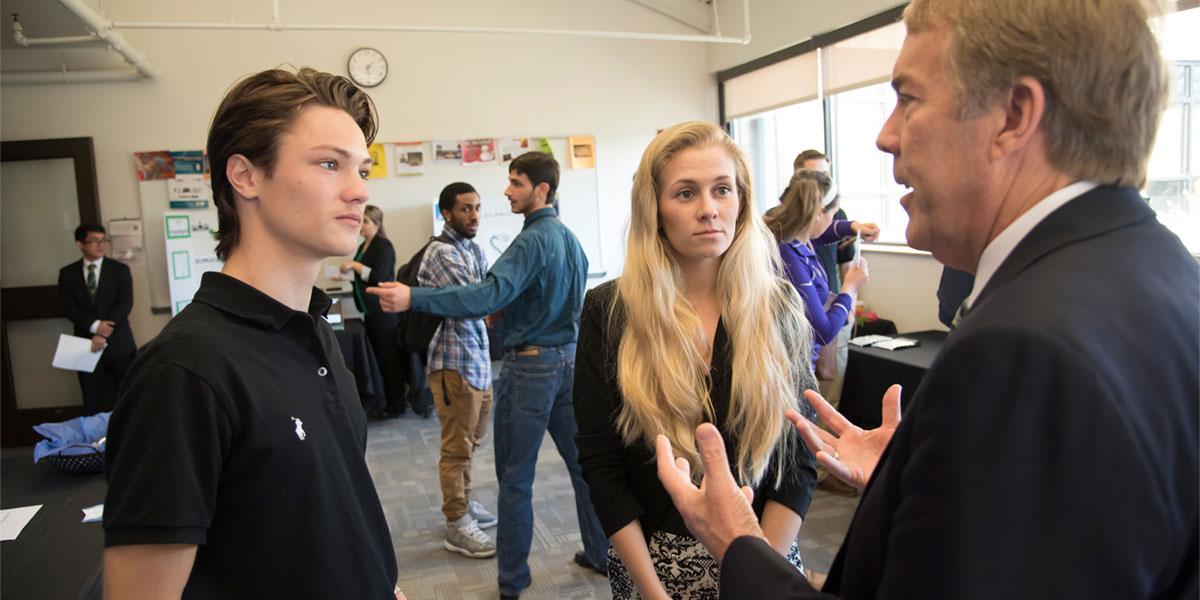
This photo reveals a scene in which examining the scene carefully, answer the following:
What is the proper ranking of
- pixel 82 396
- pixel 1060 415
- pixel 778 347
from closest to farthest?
pixel 1060 415 → pixel 778 347 → pixel 82 396

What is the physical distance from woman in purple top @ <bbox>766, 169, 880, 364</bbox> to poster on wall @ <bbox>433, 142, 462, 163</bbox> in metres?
3.96

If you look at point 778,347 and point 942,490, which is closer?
point 942,490

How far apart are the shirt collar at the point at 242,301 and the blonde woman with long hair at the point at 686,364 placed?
0.65m

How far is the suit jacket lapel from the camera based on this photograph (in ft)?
2.09

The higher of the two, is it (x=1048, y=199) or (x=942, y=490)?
(x=1048, y=199)

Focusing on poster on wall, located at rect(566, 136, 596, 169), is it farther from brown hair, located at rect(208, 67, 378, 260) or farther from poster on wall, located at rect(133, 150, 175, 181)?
brown hair, located at rect(208, 67, 378, 260)

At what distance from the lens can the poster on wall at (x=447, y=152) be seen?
265 inches

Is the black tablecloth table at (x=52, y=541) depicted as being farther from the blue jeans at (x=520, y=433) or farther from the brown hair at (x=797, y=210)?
the brown hair at (x=797, y=210)

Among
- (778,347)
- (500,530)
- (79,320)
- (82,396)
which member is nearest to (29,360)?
(82,396)

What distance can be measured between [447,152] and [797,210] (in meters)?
4.25

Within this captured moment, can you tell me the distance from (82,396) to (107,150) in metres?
1.97

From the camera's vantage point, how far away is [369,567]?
1.15 metres

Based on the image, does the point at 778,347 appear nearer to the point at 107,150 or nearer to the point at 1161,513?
the point at 1161,513

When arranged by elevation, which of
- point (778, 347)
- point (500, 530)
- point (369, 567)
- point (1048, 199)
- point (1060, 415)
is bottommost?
point (500, 530)
